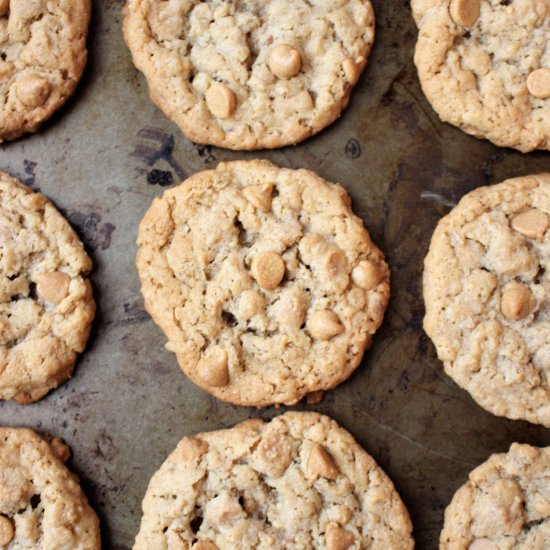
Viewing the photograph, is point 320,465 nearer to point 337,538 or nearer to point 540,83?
point 337,538

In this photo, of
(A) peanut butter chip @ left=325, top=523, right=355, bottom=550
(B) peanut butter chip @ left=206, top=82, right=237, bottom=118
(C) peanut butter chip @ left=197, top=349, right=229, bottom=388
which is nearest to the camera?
(A) peanut butter chip @ left=325, top=523, right=355, bottom=550

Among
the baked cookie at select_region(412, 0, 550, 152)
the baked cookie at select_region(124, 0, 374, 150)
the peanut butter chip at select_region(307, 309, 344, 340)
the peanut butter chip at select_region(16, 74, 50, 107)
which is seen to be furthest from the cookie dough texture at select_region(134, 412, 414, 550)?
the peanut butter chip at select_region(16, 74, 50, 107)

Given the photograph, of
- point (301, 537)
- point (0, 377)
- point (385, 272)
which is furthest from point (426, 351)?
point (0, 377)

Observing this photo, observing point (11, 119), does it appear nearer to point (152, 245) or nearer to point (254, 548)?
point (152, 245)

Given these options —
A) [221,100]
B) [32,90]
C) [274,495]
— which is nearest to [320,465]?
[274,495]

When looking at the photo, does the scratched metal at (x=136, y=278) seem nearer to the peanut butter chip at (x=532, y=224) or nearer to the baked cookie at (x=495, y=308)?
the baked cookie at (x=495, y=308)

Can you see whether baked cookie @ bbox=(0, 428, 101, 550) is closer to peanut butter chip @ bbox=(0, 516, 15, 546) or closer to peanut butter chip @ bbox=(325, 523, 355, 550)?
peanut butter chip @ bbox=(0, 516, 15, 546)
